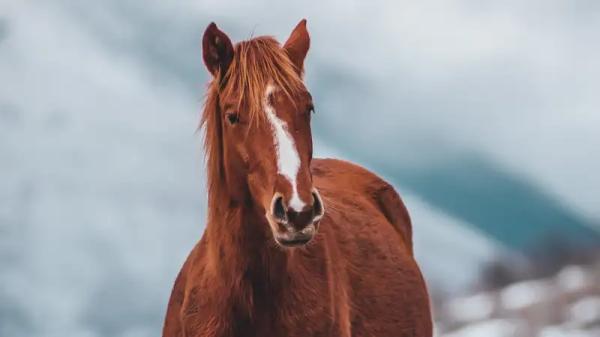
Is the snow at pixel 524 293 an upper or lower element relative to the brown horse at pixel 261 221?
lower

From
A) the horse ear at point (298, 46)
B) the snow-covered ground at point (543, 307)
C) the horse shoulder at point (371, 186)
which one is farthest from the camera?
the horse shoulder at point (371, 186)

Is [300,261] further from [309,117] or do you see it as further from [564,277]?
[564,277]

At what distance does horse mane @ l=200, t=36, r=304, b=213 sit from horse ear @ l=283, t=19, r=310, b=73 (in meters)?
0.07

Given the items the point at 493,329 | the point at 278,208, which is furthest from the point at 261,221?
the point at 493,329

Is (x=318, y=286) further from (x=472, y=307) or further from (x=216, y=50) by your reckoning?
(x=216, y=50)

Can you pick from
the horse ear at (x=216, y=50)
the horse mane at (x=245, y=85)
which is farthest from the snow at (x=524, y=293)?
the horse ear at (x=216, y=50)

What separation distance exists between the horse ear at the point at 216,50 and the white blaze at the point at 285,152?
38 centimetres

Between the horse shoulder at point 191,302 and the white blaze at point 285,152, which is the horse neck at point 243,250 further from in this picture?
the white blaze at point 285,152

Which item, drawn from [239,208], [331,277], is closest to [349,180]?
[331,277]

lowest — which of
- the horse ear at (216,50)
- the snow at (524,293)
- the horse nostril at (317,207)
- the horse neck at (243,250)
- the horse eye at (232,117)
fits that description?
the snow at (524,293)

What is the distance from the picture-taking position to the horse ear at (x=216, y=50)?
3.99m

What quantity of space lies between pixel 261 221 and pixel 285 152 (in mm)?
→ 469

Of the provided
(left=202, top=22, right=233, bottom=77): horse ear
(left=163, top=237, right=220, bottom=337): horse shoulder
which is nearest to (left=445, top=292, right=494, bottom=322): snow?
(left=163, top=237, right=220, bottom=337): horse shoulder

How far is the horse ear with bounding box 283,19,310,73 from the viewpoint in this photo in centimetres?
422
